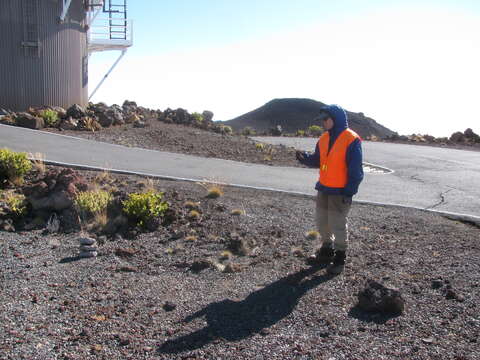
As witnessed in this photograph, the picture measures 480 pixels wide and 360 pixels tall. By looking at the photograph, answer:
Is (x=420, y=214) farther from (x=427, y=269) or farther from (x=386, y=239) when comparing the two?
(x=427, y=269)

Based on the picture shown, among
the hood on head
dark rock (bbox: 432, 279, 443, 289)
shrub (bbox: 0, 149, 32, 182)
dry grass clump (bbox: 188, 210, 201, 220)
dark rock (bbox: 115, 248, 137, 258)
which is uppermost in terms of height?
the hood on head

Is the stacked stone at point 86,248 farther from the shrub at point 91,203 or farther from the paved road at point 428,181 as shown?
the paved road at point 428,181

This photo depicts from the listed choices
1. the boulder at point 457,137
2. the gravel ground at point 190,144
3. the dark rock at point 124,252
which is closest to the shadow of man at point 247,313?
the dark rock at point 124,252

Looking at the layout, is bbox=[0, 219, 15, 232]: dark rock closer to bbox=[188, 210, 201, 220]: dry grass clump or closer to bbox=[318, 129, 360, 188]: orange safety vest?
bbox=[188, 210, 201, 220]: dry grass clump

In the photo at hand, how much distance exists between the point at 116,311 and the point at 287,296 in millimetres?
1624

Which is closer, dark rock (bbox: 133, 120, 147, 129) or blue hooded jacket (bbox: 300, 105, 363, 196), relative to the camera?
blue hooded jacket (bbox: 300, 105, 363, 196)

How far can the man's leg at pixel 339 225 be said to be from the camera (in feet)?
18.8

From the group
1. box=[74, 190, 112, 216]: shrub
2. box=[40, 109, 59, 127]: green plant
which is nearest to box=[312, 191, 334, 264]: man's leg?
box=[74, 190, 112, 216]: shrub

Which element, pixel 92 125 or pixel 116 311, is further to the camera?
pixel 92 125

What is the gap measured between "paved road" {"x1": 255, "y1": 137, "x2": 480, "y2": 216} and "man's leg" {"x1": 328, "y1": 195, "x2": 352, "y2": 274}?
3836 millimetres

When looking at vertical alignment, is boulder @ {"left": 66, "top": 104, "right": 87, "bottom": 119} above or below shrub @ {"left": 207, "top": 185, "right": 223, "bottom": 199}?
above

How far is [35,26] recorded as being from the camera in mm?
19406

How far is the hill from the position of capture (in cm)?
4078

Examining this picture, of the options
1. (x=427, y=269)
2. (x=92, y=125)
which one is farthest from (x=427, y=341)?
(x=92, y=125)
